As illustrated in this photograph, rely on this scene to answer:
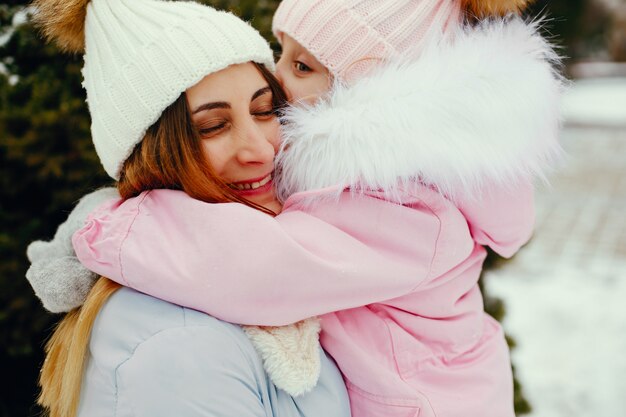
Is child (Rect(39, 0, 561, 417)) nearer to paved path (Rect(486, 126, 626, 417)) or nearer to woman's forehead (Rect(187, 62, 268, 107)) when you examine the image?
woman's forehead (Rect(187, 62, 268, 107))

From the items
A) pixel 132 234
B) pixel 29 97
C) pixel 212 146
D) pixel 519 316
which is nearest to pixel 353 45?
pixel 212 146

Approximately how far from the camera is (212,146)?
1601mm

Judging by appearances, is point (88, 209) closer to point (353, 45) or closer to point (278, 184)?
Result: point (278, 184)

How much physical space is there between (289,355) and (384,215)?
443 millimetres

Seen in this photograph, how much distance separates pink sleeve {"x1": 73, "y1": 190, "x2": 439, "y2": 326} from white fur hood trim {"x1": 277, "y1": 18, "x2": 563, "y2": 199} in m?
0.15

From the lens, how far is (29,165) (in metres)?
2.56

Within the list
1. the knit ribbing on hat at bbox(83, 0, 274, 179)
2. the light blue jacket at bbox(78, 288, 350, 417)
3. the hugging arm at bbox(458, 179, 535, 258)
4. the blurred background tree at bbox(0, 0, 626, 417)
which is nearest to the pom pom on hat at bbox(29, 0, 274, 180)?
the knit ribbing on hat at bbox(83, 0, 274, 179)

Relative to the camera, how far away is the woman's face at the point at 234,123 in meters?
1.58

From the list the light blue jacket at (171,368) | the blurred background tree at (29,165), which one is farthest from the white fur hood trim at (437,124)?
the blurred background tree at (29,165)

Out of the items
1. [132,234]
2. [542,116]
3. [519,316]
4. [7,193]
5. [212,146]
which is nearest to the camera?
[132,234]

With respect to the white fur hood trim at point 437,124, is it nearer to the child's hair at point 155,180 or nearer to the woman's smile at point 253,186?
the woman's smile at point 253,186

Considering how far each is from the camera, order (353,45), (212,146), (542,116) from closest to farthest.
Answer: (212,146) → (542,116) → (353,45)

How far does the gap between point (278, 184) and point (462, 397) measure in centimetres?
83

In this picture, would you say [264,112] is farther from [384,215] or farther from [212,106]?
[384,215]
